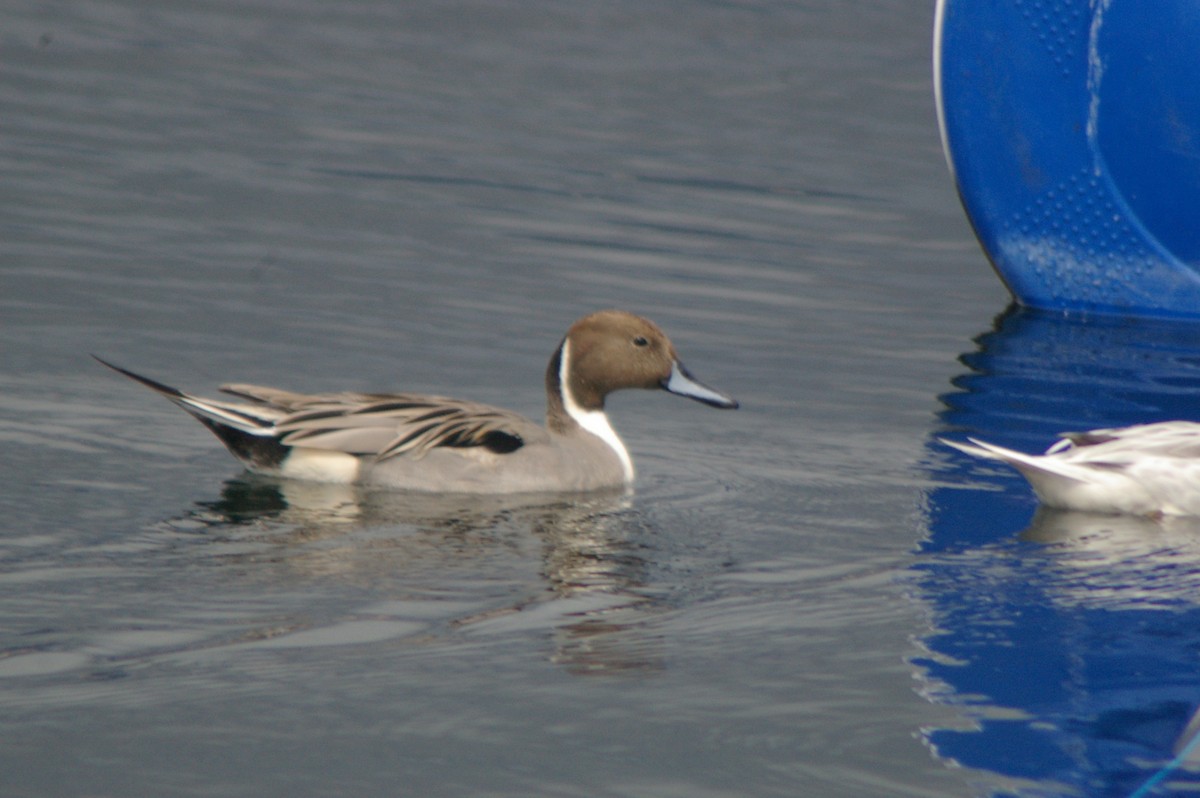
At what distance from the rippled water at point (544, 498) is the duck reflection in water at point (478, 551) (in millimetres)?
23

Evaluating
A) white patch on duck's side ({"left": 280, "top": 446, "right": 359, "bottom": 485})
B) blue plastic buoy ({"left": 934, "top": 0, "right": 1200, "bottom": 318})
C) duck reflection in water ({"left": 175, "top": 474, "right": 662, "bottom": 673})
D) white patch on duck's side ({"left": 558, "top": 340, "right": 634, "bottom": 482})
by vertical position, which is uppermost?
blue plastic buoy ({"left": 934, "top": 0, "right": 1200, "bottom": 318})

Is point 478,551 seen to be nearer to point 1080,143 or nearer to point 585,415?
point 585,415

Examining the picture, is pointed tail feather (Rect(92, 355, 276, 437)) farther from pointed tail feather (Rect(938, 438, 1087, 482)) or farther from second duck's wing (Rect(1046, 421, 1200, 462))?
second duck's wing (Rect(1046, 421, 1200, 462))

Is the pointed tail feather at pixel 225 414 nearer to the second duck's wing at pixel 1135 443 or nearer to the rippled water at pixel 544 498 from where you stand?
the rippled water at pixel 544 498

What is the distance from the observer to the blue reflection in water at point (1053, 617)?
16.8 feet

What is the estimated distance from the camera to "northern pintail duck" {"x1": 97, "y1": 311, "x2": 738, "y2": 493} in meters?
7.44

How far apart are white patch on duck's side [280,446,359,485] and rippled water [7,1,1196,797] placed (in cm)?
13

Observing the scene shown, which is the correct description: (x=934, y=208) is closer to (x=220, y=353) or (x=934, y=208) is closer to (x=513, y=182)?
(x=513, y=182)

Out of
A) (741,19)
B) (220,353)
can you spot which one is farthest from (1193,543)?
(741,19)

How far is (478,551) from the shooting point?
259 inches

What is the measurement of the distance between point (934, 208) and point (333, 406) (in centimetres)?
712

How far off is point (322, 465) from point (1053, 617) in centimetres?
279

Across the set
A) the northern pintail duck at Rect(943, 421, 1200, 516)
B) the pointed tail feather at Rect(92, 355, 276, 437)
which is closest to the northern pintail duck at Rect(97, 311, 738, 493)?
the pointed tail feather at Rect(92, 355, 276, 437)

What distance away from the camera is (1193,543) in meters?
7.09
